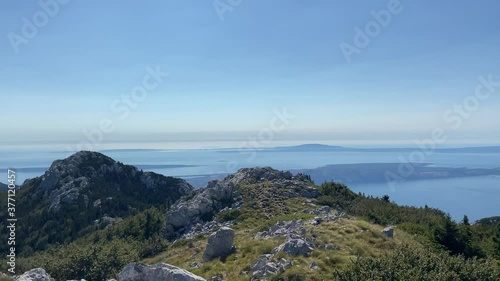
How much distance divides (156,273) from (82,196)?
91.5 metres

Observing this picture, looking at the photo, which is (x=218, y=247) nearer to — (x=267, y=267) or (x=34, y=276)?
(x=267, y=267)

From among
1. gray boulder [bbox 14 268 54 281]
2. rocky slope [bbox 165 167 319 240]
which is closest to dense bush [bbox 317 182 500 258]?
rocky slope [bbox 165 167 319 240]

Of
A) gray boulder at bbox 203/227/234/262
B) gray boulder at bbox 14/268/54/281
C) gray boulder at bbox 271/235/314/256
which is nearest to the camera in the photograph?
gray boulder at bbox 14/268/54/281

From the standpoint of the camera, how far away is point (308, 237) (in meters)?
29.5

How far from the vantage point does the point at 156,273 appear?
70.0 ft

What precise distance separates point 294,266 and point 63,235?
80.4 m

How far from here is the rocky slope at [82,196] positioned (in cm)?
9031

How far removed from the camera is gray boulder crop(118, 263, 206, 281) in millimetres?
20219

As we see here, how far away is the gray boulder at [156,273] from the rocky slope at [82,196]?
66198mm

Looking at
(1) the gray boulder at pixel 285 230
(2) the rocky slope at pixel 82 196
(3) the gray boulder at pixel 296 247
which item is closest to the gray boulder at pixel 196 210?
(1) the gray boulder at pixel 285 230

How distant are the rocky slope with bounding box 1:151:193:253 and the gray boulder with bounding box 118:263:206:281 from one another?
66.2m

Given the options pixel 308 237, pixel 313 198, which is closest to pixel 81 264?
pixel 308 237

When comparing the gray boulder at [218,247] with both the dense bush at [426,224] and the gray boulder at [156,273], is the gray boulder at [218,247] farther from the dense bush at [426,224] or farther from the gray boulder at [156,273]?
the dense bush at [426,224]

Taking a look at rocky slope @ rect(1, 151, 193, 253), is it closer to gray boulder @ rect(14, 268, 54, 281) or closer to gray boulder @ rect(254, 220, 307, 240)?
gray boulder @ rect(254, 220, 307, 240)
